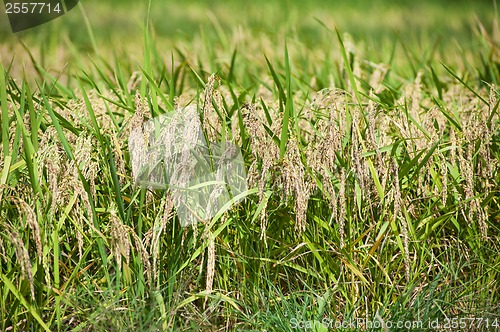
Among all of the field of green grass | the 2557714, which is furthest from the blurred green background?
the field of green grass

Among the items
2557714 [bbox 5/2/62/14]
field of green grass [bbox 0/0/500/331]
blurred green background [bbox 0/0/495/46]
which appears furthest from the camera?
blurred green background [bbox 0/0/495/46]

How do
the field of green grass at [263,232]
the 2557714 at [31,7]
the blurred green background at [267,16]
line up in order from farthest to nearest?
1. the blurred green background at [267,16]
2. the 2557714 at [31,7]
3. the field of green grass at [263,232]

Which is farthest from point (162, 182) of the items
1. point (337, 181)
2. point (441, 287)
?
point (441, 287)

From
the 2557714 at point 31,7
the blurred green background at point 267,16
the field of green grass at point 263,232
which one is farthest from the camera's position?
the blurred green background at point 267,16

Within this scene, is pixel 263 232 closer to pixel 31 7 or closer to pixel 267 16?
pixel 31 7

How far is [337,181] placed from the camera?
1.77 metres

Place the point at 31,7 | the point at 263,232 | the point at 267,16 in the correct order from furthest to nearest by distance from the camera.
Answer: the point at 267,16 → the point at 31,7 → the point at 263,232

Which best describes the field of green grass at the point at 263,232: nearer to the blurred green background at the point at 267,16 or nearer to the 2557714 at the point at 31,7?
the 2557714 at the point at 31,7

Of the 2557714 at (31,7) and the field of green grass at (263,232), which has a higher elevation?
the 2557714 at (31,7)

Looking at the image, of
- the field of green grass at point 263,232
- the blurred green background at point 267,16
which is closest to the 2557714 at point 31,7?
the blurred green background at point 267,16

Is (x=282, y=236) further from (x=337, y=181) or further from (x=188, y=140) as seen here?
(x=188, y=140)

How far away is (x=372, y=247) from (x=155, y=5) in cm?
569

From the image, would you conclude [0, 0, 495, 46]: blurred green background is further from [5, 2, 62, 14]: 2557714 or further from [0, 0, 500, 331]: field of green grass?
[0, 0, 500, 331]: field of green grass

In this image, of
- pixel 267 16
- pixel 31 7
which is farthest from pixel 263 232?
pixel 267 16
